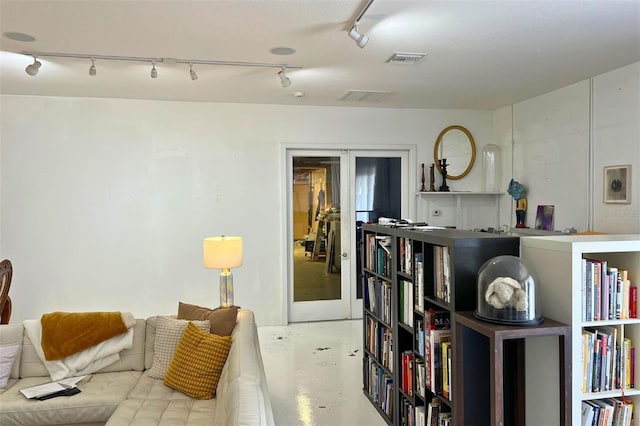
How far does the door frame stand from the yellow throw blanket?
2.71 metres

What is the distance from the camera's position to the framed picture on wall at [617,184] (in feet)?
12.9

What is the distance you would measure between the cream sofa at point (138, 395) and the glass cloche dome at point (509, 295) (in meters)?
1.11

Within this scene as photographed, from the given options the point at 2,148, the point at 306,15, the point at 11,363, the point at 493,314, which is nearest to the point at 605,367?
the point at 493,314

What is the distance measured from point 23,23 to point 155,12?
0.96 meters

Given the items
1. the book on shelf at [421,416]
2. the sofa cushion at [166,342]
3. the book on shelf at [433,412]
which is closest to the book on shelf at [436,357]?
the book on shelf at [433,412]

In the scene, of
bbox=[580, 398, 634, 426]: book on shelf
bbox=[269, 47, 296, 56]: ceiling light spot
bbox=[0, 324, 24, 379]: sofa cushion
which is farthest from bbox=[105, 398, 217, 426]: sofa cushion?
bbox=[269, 47, 296, 56]: ceiling light spot

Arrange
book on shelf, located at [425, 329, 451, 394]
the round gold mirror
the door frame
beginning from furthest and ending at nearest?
the round gold mirror
the door frame
book on shelf, located at [425, 329, 451, 394]

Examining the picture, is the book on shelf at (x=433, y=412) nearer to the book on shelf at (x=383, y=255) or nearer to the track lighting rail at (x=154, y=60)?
the book on shelf at (x=383, y=255)

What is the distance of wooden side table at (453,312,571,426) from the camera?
186 cm

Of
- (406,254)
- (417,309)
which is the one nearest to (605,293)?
(417,309)

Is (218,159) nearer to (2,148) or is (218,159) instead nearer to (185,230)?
(185,230)

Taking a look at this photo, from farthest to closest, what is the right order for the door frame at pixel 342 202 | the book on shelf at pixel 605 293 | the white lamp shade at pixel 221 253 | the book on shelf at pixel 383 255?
the door frame at pixel 342 202, the white lamp shade at pixel 221 253, the book on shelf at pixel 383 255, the book on shelf at pixel 605 293

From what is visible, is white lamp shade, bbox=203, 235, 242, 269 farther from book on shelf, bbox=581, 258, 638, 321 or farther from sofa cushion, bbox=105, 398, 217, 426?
book on shelf, bbox=581, 258, 638, 321

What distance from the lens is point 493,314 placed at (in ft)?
6.64
